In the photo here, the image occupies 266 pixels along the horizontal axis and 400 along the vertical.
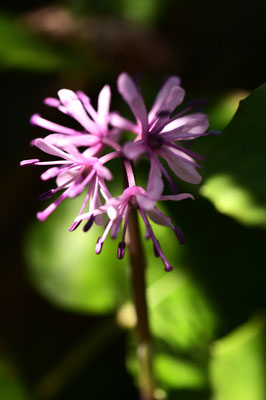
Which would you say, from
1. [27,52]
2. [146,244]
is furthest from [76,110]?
[27,52]

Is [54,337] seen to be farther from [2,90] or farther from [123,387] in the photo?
[2,90]

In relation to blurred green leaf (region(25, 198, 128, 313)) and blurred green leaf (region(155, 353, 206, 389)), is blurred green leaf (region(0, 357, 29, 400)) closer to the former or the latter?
blurred green leaf (region(25, 198, 128, 313))

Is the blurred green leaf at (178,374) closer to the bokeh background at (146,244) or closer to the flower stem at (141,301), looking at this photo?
the bokeh background at (146,244)

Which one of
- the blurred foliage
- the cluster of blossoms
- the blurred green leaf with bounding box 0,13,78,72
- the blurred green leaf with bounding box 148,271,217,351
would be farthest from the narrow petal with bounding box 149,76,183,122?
the blurred green leaf with bounding box 0,13,78,72

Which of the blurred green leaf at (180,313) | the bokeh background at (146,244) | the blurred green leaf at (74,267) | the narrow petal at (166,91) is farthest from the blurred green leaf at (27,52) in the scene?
the narrow petal at (166,91)

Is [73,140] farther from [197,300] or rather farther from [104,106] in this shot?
[197,300]

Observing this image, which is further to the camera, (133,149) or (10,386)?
(10,386)
